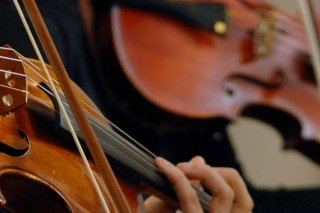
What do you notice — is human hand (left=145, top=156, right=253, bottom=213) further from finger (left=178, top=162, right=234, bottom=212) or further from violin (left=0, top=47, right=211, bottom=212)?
violin (left=0, top=47, right=211, bottom=212)

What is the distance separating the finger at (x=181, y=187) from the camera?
28.3 inches

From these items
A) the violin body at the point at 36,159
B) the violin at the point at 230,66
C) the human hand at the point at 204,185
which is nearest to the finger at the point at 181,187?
the human hand at the point at 204,185

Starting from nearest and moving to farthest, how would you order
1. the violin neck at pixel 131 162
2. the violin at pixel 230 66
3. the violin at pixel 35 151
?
the violin at pixel 35 151
the violin neck at pixel 131 162
the violin at pixel 230 66

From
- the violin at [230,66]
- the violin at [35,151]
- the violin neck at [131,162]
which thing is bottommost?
the violin at [230,66]

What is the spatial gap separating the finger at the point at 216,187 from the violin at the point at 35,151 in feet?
0.48

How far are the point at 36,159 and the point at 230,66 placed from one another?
90 centimetres

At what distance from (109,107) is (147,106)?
76 mm

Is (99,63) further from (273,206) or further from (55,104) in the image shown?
(55,104)

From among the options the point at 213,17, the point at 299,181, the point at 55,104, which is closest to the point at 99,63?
the point at 213,17

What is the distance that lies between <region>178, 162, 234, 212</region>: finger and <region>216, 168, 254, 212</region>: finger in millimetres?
16

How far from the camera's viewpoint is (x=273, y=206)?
1.39m

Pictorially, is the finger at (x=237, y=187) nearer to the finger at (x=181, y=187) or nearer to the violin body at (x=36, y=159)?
the finger at (x=181, y=187)

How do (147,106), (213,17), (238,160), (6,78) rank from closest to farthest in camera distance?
(6,78), (147,106), (213,17), (238,160)

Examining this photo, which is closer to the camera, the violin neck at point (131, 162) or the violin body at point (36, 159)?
the violin body at point (36, 159)
